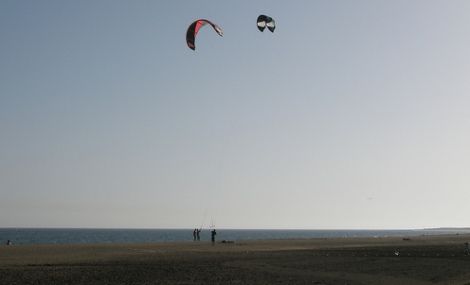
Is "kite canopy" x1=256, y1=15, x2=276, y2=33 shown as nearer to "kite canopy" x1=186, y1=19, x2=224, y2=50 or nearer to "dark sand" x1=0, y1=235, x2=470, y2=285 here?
"kite canopy" x1=186, y1=19, x2=224, y2=50

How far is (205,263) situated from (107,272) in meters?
5.61

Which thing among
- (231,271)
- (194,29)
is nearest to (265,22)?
(194,29)

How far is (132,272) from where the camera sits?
20.1 m

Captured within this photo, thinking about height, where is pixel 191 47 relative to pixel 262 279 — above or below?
above

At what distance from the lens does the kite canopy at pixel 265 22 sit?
2442 centimetres

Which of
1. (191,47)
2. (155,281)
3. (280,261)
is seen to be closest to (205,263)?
(280,261)

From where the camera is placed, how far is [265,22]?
987 inches

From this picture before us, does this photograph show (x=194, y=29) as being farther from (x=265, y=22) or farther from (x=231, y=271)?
(x=231, y=271)

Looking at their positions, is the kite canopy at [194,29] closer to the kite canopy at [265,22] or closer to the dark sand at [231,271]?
the kite canopy at [265,22]

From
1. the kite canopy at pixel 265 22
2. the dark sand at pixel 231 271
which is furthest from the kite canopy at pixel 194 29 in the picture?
the dark sand at pixel 231 271

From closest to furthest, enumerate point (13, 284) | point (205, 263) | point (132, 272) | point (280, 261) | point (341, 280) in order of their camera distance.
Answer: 1. point (13, 284)
2. point (341, 280)
3. point (132, 272)
4. point (205, 263)
5. point (280, 261)

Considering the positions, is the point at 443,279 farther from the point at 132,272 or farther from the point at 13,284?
the point at 13,284

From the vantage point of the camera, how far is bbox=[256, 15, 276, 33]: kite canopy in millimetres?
24425

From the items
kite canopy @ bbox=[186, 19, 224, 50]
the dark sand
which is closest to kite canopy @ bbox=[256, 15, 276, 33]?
kite canopy @ bbox=[186, 19, 224, 50]
